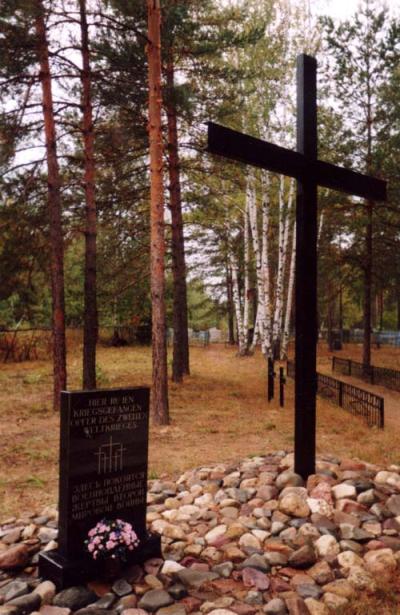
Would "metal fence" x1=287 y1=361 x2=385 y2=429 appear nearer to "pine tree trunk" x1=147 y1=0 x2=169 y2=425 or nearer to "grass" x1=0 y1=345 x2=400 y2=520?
"grass" x1=0 y1=345 x2=400 y2=520

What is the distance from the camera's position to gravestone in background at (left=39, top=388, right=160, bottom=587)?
4320 millimetres

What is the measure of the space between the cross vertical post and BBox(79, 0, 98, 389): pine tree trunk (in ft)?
22.2

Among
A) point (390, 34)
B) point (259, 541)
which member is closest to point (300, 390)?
point (259, 541)

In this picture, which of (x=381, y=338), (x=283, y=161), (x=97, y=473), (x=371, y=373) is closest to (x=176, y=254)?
(x=371, y=373)

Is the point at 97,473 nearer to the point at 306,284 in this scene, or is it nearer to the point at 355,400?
the point at 306,284

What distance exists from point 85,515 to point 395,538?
2.73 metres

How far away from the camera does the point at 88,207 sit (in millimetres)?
11797

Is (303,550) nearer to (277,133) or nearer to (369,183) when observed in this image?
(369,183)

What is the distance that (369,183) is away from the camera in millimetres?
6504

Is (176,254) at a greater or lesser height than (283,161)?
greater

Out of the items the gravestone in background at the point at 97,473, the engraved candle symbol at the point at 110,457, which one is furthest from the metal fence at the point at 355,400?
the engraved candle symbol at the point at 110,457

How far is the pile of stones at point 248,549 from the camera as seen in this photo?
389cm

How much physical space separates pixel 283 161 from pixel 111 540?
4054 mm

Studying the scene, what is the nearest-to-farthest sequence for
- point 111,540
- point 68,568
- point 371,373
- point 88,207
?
point 68,568 → point 111,540 → point 88,207 → point 371,373
